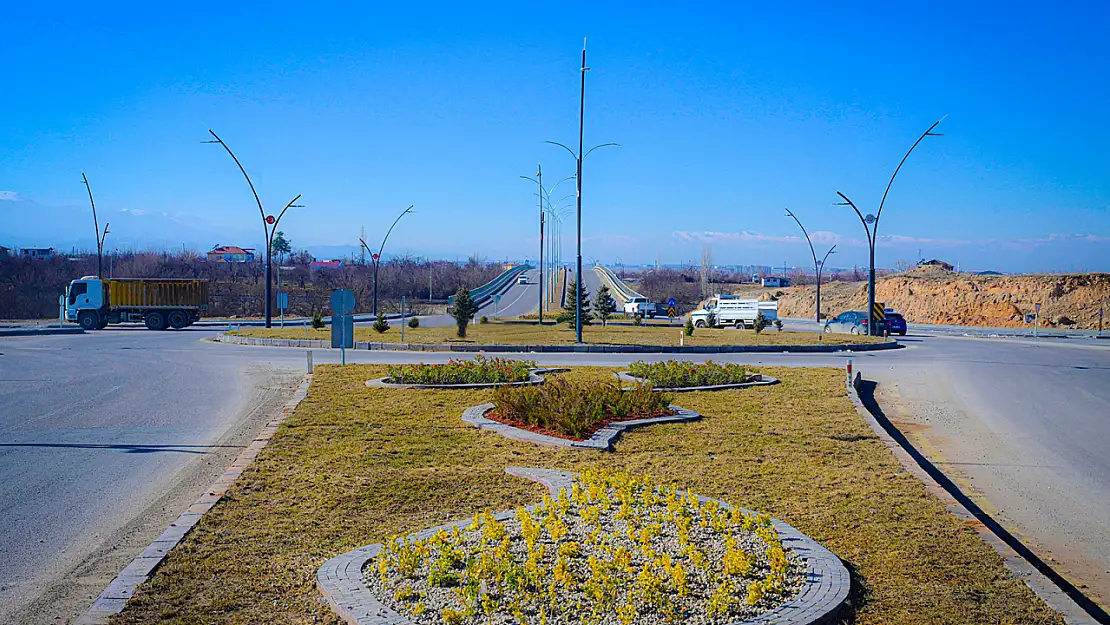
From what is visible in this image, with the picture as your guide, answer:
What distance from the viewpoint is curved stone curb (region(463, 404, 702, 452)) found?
1059cm

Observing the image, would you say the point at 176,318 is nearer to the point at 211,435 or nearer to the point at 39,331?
the point at 39,331

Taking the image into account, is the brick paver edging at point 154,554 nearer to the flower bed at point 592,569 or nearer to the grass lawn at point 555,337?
the flower bed at point 592,569

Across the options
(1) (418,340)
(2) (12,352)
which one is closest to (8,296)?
(2) (12,352)

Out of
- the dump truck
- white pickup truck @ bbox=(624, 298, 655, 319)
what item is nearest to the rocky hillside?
white pickup truck @ bbox=(624, 298, 655, 319)

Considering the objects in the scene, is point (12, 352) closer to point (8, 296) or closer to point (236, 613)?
point (236, 613)

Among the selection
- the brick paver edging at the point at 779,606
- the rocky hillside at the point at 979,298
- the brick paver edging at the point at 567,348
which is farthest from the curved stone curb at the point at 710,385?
the rocky hillside at the point at 979,298

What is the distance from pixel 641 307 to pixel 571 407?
171 ft

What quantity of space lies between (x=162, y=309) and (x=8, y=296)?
100 feet

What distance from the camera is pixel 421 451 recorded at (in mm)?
10008

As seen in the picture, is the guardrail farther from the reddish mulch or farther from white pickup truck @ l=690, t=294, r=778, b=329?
the reddish mulch

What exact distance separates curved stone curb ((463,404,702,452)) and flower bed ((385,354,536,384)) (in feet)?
10.2

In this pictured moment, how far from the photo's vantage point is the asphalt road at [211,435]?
701cm

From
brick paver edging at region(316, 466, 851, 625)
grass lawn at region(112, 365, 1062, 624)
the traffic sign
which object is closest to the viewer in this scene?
brick paver edging at region(316, 466, 851, 625)

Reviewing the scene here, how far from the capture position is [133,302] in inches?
1714
